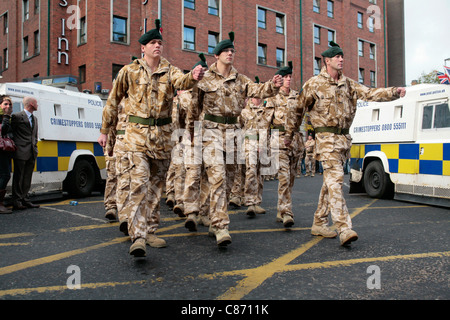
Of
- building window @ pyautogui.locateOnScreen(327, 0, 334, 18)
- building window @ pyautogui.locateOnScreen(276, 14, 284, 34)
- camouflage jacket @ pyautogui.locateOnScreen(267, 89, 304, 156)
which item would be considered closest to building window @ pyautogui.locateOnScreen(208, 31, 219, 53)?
building window @ pyautogui.locateOnScreen(276, 14, 284, 34)

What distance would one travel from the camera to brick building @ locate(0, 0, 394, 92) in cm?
2255

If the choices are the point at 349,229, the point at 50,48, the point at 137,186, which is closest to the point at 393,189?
the point at 349,229

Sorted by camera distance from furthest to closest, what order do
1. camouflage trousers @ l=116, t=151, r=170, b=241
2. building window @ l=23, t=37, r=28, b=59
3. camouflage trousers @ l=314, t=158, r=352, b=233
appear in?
building window @ l=23, t=37, r=28, b=59, camouflage trousers @ l=314, t=158, r=352, b=233, camouflage trousers @ l=116, t=151, r=170, b=241

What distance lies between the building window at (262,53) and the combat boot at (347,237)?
83.1 feet

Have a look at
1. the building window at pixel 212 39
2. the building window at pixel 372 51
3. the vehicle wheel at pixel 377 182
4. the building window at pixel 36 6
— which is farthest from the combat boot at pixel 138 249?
the building window at pixel 372 51

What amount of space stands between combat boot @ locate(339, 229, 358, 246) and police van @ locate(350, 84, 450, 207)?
13.4ft

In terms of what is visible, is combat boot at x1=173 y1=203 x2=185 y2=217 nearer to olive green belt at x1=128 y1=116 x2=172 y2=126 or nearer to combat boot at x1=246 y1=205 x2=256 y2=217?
combat boot at x1=246 y1=205 x2=256 y2=217

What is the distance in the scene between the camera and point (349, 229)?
4.15 m

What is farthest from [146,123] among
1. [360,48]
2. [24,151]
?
[360,48]

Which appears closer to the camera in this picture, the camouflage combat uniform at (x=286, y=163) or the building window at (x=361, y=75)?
the camouflage combat uniform at (x=286, y=163)

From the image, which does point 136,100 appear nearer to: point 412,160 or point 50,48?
point 412,160

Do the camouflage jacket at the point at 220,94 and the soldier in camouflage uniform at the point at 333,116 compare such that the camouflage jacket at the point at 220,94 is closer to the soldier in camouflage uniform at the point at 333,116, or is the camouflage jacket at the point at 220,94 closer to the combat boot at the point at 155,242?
the soldier in camouflage uniform at the point at 333,116

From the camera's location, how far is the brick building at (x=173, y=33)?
74.0 ft
